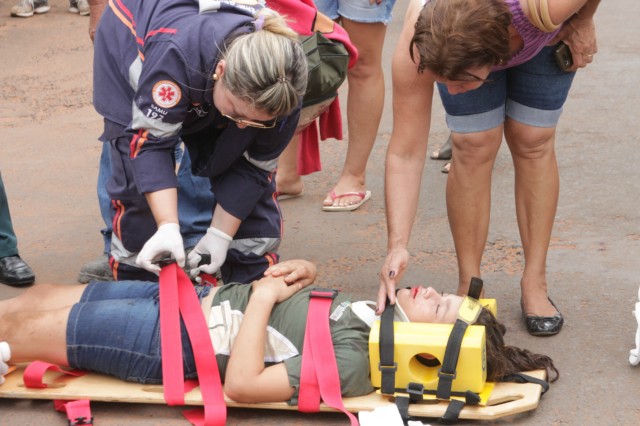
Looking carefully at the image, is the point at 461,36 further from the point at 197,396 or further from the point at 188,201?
the point at 188,201

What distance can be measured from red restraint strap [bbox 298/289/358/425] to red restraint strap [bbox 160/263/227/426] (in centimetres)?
25

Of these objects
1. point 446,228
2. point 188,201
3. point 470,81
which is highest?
point 470,81

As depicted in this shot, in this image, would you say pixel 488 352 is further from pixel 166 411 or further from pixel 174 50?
pixel 174 50

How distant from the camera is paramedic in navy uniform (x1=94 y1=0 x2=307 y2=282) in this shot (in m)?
2.93

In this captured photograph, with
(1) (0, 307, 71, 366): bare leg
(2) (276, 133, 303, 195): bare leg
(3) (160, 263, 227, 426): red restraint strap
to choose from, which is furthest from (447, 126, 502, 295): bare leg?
(2) (276, 133, 303, 195): bare leg

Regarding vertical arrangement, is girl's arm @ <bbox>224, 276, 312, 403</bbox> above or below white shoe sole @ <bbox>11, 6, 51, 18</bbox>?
above

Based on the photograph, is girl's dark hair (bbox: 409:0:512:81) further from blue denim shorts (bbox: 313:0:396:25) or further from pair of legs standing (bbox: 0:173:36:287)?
pair of legs standing (bbox: 0:173:36:287)

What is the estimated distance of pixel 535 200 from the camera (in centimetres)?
351

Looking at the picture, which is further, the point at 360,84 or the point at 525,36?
the point at 360,84

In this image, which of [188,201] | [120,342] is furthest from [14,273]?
[120,342]

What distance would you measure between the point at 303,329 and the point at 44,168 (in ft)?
9.66

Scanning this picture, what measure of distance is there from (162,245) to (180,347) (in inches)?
12.8

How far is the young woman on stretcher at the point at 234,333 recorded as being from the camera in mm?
3021

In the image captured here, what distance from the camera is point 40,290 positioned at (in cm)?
332
